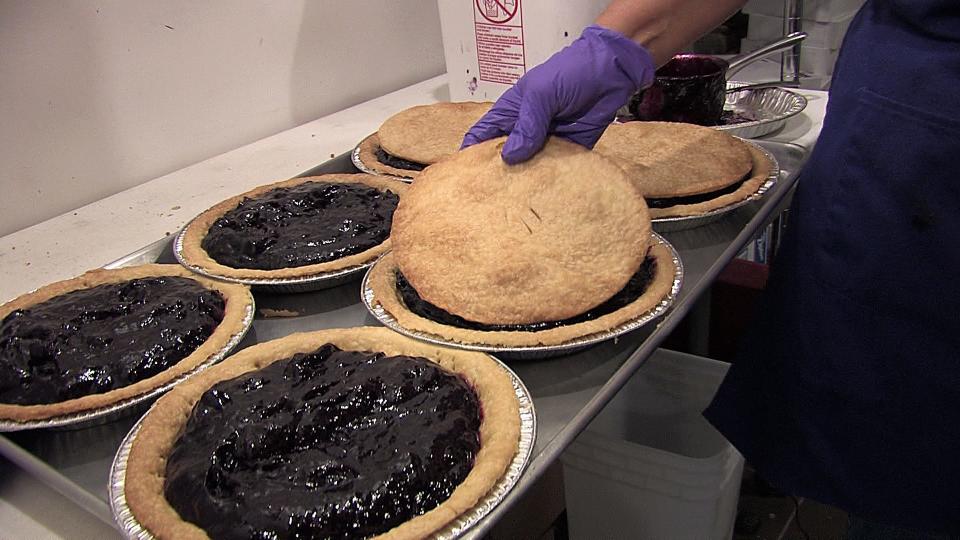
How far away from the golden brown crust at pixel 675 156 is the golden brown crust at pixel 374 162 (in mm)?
496

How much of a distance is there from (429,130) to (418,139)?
66 mm

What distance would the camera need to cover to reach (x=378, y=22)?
9.78ft

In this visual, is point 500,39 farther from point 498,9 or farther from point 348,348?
point 348,348

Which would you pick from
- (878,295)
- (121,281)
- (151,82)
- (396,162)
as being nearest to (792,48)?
(396,162)

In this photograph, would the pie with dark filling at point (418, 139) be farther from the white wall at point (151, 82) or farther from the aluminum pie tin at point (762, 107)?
the aluminum pie tin at point (762, 107)

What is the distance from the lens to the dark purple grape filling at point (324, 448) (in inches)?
39.2

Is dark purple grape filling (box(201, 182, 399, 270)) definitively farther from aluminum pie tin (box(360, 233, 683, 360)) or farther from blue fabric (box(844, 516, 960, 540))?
blue fabric (box(844, 516, 960, 540))

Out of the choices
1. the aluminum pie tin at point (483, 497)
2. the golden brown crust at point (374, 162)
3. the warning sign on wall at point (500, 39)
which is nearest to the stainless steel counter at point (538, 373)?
the aluminum pie tin at point (483, 497)

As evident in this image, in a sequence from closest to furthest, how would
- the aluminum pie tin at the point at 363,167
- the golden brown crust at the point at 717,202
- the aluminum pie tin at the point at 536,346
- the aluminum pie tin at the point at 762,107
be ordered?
the aluminum pie tin at the point at 536,346
the golden brown crust at the point at 717,202
the aluminum pie tin at the point at 363,167
the aluminum pie tin at the point at 762,107

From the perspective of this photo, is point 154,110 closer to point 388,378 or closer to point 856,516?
point 388,378

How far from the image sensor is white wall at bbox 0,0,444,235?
2.05 metres

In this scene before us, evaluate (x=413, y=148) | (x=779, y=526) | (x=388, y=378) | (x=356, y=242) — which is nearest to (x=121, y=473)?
(x=388, y=378)

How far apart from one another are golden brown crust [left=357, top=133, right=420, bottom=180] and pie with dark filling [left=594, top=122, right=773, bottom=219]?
1.62 feet

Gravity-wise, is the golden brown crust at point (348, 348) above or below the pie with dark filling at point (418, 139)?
below
